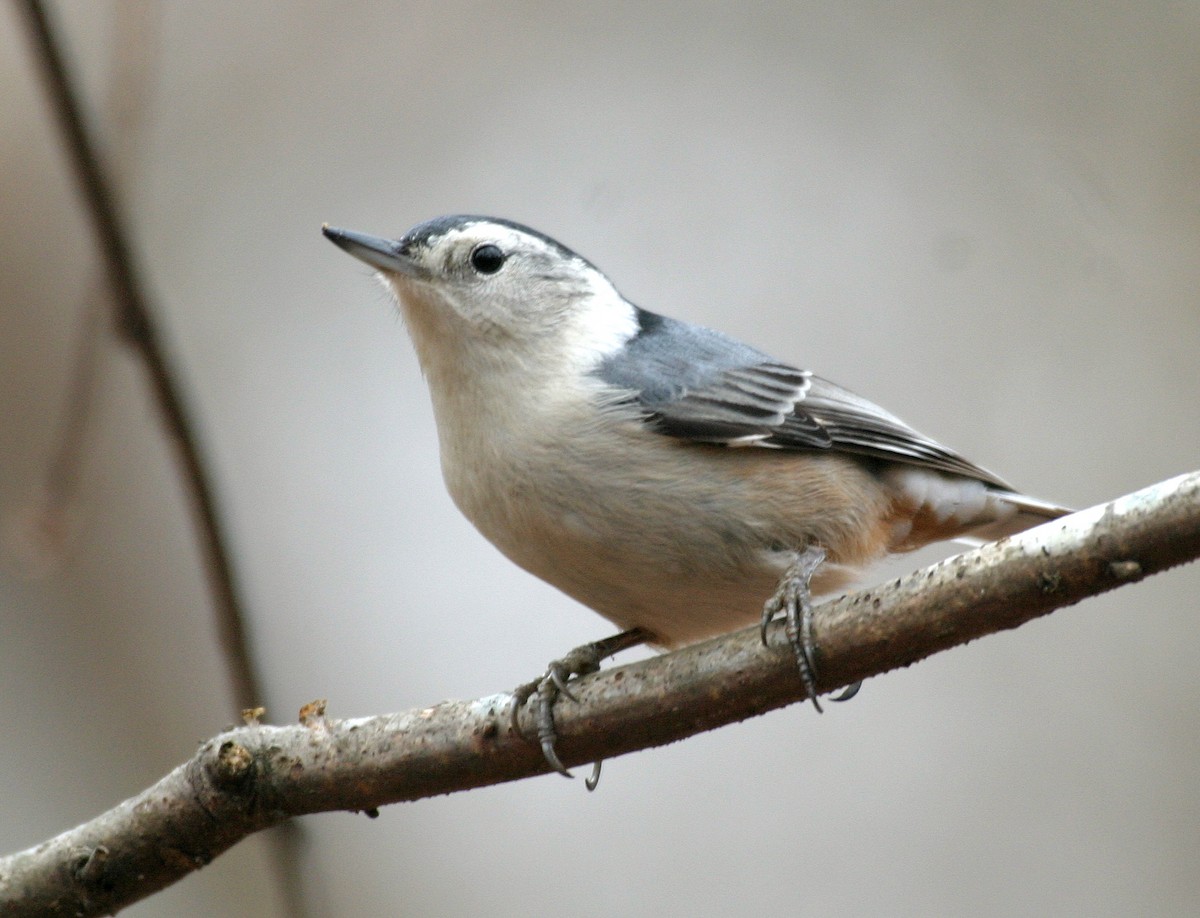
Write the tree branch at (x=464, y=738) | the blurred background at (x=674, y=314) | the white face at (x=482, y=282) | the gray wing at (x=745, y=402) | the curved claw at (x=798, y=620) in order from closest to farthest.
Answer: the tree branch at (x=464, y=738)
the curved claw at (x=798, y=620)
the gray wing at (x=745, y=402)
the white face at (x=482, y=282)
the blurred background at (x=674, y=314)

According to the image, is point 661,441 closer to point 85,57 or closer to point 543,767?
point 543,767

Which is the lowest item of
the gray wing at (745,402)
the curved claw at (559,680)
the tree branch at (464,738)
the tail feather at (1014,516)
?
the tree branch at (464,738)

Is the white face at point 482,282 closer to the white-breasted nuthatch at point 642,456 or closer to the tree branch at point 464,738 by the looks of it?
the white-breasted nuthatch at point 642,456

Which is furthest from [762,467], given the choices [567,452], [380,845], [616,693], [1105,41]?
[1105,41]

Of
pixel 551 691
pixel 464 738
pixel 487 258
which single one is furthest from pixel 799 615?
pixel 487 258

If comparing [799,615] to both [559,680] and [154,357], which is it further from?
[154,357]

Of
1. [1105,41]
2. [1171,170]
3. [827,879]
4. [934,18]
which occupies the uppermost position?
[934,18]

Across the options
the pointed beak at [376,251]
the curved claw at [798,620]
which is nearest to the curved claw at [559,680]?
the curved claw at [798,620]
